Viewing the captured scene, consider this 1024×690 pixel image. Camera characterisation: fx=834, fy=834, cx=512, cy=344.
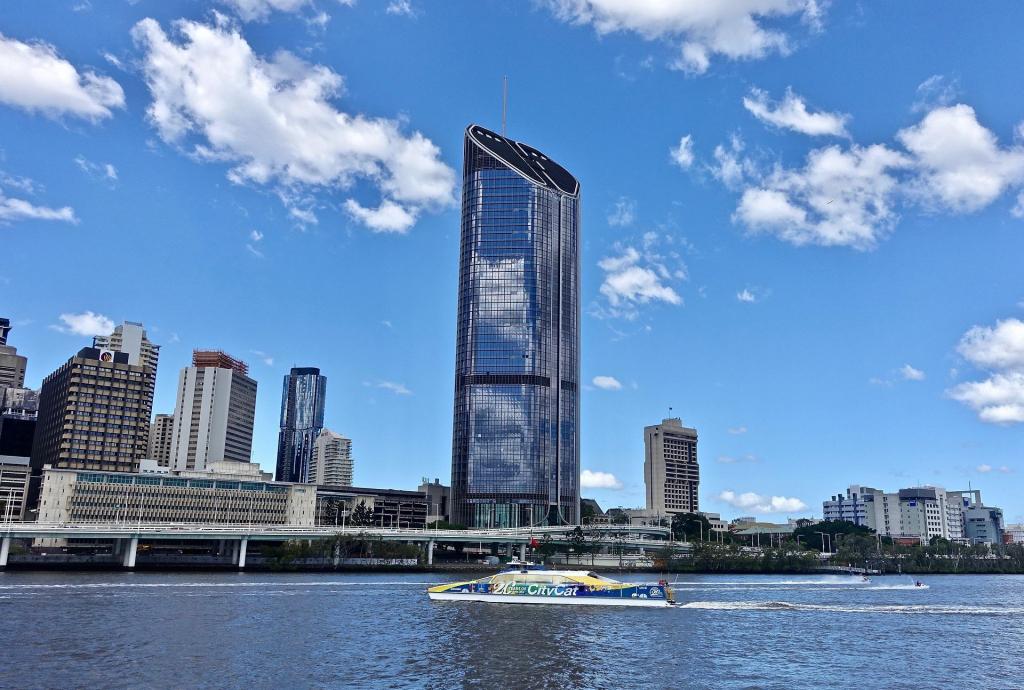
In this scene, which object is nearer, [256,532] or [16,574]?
[16,574]

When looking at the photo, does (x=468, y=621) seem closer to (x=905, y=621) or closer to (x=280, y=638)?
(x=280, y=638)

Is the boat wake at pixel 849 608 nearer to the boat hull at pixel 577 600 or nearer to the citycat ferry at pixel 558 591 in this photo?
the boat hull at pixel 577 600

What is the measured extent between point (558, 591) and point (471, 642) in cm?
3743

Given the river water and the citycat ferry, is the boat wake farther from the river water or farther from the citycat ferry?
the citycat ferry

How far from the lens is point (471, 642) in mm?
75250

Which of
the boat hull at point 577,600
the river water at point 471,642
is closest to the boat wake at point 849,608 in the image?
the river water at point 471,642

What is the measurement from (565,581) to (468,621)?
81.6 ft

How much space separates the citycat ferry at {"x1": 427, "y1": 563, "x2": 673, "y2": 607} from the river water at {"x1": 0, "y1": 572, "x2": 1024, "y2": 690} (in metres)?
4.18

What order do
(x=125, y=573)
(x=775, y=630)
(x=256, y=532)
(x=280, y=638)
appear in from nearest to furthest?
1. (x=280, y=638)
2. (x=775, y=630)
3. (x=125, y=573)
4. (x=256, y=532)

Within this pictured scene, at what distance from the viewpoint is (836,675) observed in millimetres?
62656

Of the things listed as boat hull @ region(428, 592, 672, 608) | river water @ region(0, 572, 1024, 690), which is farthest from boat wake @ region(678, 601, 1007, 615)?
boat hull @ region(428, 592, 672, 608)

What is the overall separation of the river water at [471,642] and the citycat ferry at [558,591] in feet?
13.7

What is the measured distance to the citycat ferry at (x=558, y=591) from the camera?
10981 centimetres

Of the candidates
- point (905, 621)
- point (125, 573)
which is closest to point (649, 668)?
point (905, 621)
